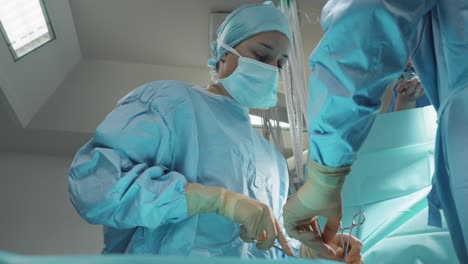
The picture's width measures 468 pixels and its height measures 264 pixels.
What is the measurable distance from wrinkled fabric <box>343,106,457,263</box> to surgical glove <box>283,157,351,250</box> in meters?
0.22

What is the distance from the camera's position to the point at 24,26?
2.04 meters

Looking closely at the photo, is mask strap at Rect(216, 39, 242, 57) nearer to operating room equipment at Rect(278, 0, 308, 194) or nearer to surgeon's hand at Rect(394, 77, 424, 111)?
operating room equipment at Rect(278, 0, 308, 194)

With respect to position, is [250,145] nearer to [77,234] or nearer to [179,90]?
[179,90]

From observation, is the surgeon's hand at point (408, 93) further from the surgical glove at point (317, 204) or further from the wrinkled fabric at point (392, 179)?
the surgical glove at point (317, 204)

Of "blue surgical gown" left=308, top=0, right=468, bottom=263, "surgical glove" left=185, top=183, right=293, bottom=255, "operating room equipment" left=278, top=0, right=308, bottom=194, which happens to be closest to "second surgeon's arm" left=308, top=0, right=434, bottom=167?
"blue surgical gown" left=308, top=0, right=468, bottom=263

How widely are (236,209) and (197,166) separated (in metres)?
0.21

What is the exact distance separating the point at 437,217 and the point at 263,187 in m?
0.49

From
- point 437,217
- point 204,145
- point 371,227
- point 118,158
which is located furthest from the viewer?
point 371,227

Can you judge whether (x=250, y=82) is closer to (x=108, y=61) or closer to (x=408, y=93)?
(x=408, y=93)

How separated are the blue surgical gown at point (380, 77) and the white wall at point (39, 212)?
1925 mm

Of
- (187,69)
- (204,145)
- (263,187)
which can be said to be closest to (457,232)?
(263,187)

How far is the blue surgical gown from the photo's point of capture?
2.63 feet

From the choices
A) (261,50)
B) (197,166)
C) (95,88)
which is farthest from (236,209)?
(95,88)

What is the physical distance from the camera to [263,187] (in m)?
1.34
